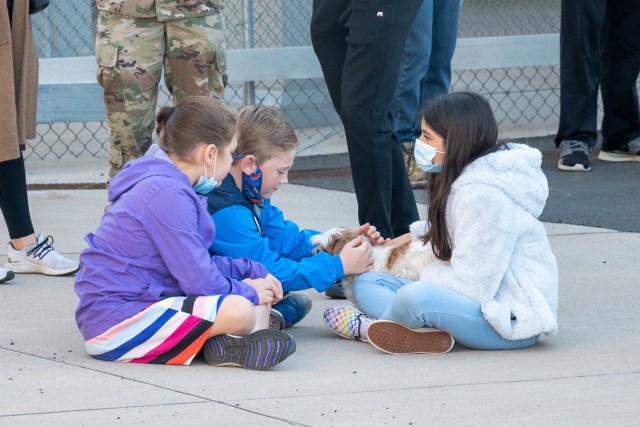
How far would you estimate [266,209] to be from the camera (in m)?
4.06

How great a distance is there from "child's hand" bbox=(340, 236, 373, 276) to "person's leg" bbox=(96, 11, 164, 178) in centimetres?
166

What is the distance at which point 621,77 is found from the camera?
750 cm

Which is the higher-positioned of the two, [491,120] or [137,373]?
[491,120]

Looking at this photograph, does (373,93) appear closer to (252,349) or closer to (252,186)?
(252,186)

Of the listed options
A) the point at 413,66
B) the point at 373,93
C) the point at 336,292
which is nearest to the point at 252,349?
the point at 336,292

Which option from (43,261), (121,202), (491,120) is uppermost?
(491,120)

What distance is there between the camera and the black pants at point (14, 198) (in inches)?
183

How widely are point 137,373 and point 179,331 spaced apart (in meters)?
0.18

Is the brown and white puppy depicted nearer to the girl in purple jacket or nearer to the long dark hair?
the long dark hair

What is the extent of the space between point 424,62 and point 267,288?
3.01 meters

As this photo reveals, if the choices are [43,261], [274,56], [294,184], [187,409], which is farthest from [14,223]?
[274,56]

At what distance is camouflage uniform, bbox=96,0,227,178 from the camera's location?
16.5 feet

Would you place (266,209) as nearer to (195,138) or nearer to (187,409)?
(195,138)

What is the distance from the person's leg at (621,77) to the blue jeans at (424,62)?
4.26 ft
